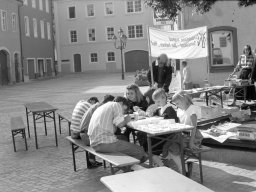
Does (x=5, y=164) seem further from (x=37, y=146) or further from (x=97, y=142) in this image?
(x=97, y=142)

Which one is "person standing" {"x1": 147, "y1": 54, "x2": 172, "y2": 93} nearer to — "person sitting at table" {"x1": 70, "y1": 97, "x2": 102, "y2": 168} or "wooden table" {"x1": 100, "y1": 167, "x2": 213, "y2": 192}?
"person sitting at table" {"x1": 70, "y1": 97, "x2": 102, "y2": 168}

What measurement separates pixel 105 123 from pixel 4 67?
31.9 m

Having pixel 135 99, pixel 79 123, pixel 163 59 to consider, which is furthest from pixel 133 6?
pixel 79 123

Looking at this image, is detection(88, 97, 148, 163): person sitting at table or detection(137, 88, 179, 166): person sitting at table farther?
detection(137, 88, 179, 166): person sitting at table

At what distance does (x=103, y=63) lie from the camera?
5475 centimetres

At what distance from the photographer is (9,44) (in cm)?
3794

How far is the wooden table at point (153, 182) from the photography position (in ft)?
11.8

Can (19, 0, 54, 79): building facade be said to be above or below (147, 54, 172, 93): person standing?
above

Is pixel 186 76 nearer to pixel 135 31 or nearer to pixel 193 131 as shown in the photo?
pixel 193 131

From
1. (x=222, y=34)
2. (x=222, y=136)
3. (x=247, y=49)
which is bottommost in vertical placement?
(x=222, y=136)

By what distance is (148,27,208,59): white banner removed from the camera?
11.2 metres

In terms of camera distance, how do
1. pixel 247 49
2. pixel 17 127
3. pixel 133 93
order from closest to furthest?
pixel 133 93, pixel 17 127, pixel 247 49

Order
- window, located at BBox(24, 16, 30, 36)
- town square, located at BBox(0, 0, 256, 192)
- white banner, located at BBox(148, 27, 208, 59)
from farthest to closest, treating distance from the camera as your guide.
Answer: window, located at BBox(24, 16, 30, 36), white banner, located at BBox(148, 27, 208, 59), town square, located at BBox(0, 0, 256, 192)

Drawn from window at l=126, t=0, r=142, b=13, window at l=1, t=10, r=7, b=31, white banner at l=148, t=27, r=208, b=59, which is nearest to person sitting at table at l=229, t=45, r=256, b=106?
white banner at l=148, t=27, r=208, b=59
